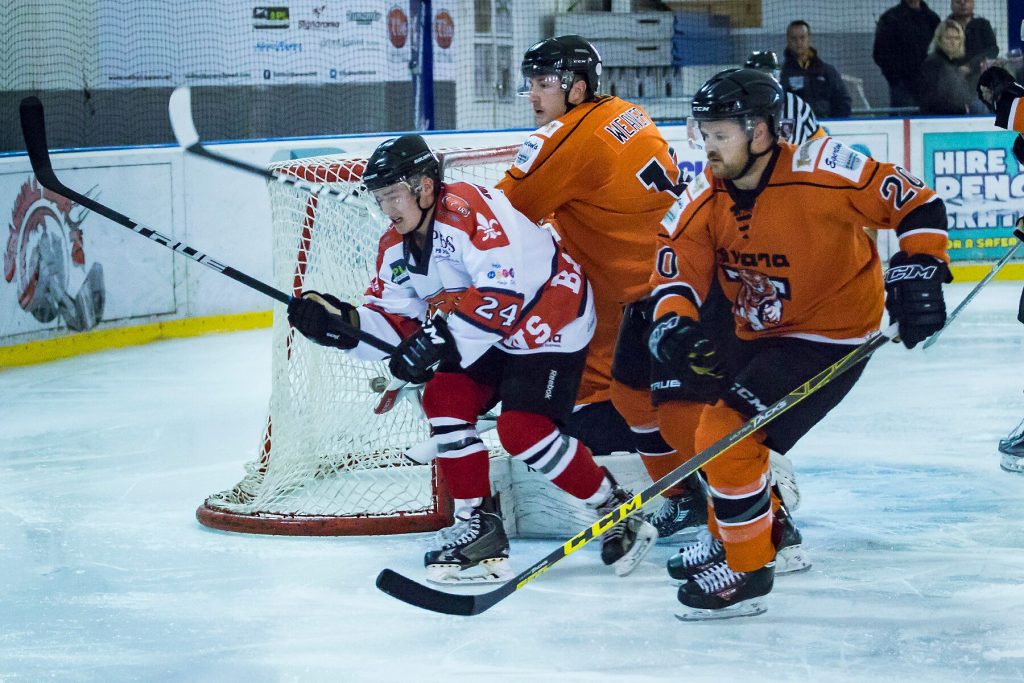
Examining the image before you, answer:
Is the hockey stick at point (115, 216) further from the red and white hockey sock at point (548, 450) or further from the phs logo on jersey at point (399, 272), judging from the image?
the red and white hockey sock at point (548, 450)

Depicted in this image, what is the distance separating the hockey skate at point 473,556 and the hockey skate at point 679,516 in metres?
0.42

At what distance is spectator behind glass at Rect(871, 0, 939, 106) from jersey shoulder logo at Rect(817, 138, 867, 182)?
529 cm

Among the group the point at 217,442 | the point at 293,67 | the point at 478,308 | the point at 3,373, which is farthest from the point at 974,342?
the point at 293,67

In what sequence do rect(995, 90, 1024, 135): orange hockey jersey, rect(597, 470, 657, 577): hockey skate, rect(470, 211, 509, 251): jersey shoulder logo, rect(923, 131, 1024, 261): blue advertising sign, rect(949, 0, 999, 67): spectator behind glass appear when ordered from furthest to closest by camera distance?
rect(949, 0, 999, 67): spectator behind glass, rect(923, 131, 1024, 261): blue advertising sign, rect(995, 90, 1024, 135): orange hockey jersey, rect(597, 470, 657, 577): hockey skate, rect(470, 211, 509, 251): jersey shoulder logo

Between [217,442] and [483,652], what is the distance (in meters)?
2.15

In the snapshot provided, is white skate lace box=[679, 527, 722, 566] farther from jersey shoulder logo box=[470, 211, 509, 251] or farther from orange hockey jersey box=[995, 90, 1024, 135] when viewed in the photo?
orange hockey jersey box=[995, 90, 1024, 135]

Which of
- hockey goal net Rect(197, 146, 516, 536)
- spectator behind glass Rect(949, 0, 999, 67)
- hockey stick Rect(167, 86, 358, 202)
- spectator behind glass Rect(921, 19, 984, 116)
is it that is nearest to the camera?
hockey stick Rect(167, 86, 358, 202)

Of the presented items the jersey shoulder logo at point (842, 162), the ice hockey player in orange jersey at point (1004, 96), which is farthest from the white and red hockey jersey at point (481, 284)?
the ice hockey player in orange jersey at point (1004, 96)

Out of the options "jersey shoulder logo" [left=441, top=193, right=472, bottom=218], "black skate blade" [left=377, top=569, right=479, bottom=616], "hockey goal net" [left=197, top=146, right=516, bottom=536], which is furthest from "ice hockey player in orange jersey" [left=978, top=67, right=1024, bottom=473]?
"black skate blade" [left=377, top=569, right=479, bottom=616]

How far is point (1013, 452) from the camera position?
154 inches

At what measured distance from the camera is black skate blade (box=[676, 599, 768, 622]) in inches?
110

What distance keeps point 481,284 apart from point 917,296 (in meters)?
0.88

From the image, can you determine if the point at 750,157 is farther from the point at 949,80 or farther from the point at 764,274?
the point at 949,80

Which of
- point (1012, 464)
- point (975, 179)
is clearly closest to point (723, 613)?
point (1012, 464)
